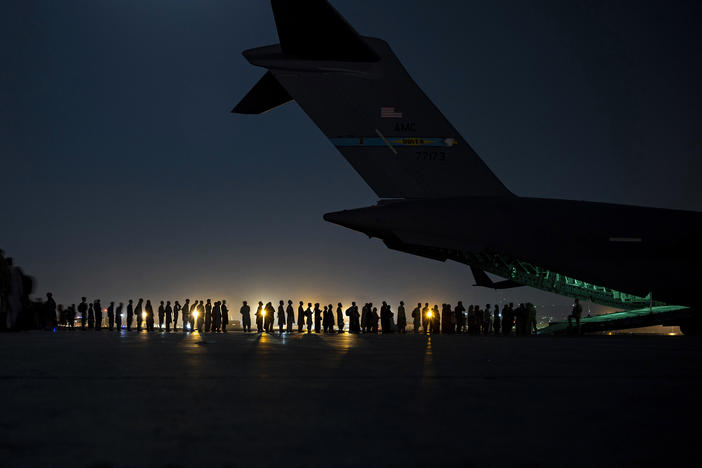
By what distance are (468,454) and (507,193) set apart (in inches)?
293

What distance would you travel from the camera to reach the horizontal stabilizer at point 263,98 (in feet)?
28.5

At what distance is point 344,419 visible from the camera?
90.2 inches

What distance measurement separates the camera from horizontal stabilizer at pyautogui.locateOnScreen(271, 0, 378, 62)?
23.6 ft

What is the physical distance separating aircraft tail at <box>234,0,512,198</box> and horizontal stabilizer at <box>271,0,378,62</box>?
0.02m

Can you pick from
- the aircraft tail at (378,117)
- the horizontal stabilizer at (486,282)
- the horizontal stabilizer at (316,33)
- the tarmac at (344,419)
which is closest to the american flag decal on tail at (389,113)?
the aircraft tail at (378,117)

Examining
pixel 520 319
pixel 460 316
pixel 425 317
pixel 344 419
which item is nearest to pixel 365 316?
pixel 425 317

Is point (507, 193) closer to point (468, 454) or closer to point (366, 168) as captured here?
point (366, 168)

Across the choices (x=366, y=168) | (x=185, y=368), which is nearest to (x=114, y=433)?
(x=185, y=368)

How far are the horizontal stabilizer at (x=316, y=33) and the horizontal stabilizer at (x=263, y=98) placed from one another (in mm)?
726

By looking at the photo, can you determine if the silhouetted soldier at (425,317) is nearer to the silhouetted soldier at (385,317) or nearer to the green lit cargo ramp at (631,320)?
the silhouetted soldier at (385,317)

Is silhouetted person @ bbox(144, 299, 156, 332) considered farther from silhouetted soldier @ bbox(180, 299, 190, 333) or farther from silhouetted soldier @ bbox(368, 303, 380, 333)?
silhouetted soldier @ bbox(368, 303, 380, 333)

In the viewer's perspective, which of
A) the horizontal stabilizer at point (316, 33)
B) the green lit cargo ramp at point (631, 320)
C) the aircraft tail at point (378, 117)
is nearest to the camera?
the horizontal stabilizer at point (316, 33)

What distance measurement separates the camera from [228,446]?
1812 millimetres

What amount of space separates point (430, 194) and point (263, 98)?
10.4 feet
